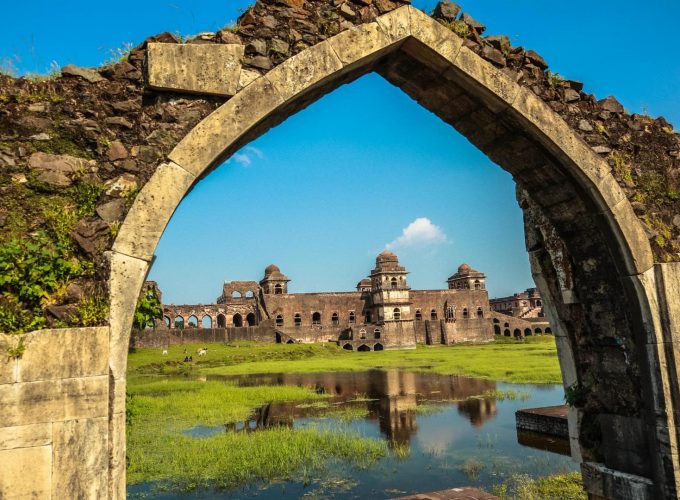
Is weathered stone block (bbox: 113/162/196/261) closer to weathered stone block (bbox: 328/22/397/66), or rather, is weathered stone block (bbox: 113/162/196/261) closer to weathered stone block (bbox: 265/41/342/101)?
weathered stone block (bbox: 265/41/342/101)

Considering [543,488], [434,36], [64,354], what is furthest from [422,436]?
[64,354]

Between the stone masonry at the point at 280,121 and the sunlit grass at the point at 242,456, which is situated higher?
the stone masonry at the point at 280,121

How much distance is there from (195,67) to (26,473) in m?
2.70

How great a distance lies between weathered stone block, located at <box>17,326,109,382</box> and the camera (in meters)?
2.87

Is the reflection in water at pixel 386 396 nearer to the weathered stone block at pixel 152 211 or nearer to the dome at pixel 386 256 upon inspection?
the weathered stone block at pixel 152 211

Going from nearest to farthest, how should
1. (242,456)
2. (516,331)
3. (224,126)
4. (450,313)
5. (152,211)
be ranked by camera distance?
(152,211) → (224,126) → (242,456) → (450,313) → (516,331)

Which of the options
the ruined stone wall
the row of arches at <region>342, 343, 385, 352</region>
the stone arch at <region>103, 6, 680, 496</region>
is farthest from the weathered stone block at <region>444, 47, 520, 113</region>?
the ruined stone wall

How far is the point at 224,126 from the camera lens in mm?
3500

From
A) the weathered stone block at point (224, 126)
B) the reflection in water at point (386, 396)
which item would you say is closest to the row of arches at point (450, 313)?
the reflection in water at point (386, 396)

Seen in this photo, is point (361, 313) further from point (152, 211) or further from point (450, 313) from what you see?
point (152, 211)

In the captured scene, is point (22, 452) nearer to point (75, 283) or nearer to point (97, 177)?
point (75, 283)

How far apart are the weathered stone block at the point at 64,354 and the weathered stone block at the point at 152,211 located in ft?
1.71

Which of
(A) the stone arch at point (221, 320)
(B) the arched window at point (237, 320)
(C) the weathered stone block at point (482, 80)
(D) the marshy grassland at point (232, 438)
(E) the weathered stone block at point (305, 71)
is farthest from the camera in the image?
(B) the arched window at point (237, 320)

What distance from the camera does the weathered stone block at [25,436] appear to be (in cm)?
276
